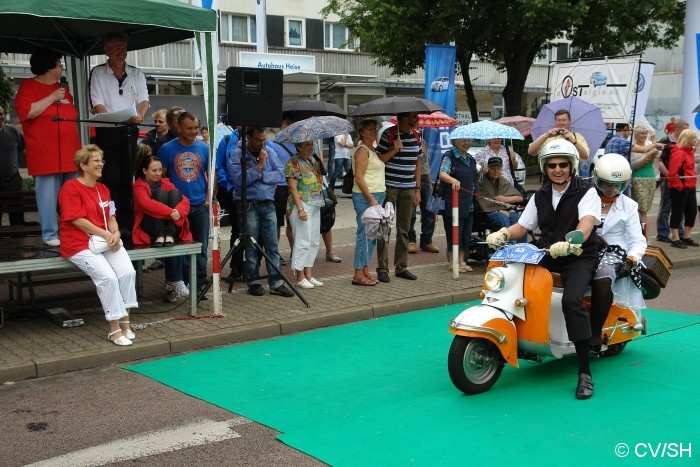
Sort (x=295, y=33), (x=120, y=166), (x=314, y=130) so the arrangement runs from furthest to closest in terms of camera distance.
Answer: (x=295, y=33), (x=314, y=130), (x=120, y=166)

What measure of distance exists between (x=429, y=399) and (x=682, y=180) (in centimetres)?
962

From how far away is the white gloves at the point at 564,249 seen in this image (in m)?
6.04

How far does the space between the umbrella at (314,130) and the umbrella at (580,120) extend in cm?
327

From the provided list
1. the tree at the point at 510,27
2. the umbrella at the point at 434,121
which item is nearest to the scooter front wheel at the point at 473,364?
the umbrella at the point at 434,121

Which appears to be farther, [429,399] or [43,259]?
[43,259]

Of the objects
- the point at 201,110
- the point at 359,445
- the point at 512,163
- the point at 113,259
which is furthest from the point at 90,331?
the point at 201,110

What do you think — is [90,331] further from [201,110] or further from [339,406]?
[201,110]

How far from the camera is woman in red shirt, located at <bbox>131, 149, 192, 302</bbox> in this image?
335 inches

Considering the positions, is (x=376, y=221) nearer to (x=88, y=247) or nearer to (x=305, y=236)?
(x=305, y=236)

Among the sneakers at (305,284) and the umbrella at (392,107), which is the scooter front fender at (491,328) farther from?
the umbrella at (392,107)

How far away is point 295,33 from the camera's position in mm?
39188

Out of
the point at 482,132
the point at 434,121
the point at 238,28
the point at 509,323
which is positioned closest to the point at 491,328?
the point at 509,323

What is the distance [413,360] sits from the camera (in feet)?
24.2

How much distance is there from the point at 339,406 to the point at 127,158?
4160 mm
